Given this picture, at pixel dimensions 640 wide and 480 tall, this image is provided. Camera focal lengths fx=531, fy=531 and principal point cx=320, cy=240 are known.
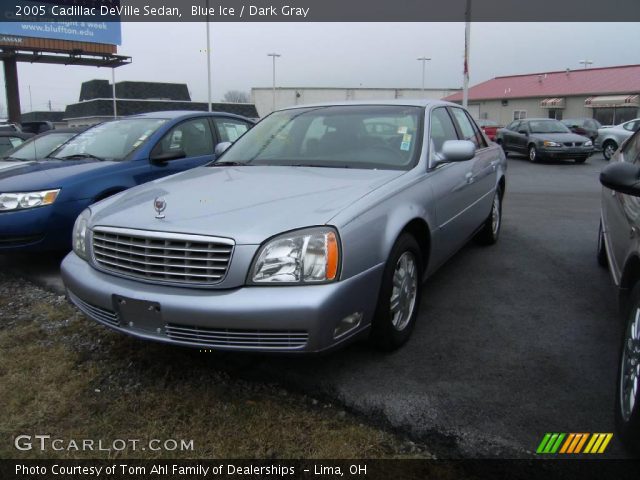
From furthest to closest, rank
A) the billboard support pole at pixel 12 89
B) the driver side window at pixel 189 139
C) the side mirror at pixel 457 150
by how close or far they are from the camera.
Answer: the billboard support pole at pixel 12 89, the driver side window at pixel 189 139, the side mirror at pixel 457 150

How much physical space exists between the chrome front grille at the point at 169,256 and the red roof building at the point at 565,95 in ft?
123

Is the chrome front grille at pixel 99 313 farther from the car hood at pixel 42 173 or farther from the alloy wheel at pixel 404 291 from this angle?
the car hood at pixel 42 173

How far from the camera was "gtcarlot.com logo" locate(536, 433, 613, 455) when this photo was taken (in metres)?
2.36

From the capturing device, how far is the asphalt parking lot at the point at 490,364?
100 inches

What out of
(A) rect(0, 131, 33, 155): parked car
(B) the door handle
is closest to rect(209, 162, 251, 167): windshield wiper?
(B) the door handle

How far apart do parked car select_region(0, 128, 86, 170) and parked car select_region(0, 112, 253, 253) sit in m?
0.98

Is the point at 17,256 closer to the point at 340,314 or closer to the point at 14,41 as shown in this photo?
the point at 340,314

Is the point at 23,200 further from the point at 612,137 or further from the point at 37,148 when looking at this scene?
the point at 612,137

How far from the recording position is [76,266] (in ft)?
10.3

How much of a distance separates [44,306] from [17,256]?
1939 millimetres

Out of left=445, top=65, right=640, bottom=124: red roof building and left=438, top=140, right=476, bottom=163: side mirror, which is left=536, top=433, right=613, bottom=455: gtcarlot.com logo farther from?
left=445, top=65, right=640, bottom=124: red roof building

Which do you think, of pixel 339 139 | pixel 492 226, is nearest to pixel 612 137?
pixel 492 226

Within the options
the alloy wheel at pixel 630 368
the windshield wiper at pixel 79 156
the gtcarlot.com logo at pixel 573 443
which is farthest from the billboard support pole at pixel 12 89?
the alloy wheel at pixel 630 368

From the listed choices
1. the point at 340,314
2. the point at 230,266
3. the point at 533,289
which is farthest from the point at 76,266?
the point at 533,289
